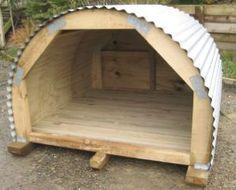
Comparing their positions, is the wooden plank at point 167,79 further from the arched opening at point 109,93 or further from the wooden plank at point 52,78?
the wooden plank at point 52,78

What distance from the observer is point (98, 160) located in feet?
12.5

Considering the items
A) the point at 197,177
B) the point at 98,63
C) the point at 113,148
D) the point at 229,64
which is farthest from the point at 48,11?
the point at 197,177

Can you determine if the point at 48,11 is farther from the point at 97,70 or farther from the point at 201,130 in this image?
the point at 201,130

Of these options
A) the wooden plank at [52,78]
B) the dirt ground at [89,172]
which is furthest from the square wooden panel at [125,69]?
the dirt ground at [89,172]

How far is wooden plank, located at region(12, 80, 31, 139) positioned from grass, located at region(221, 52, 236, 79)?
455 centimetres

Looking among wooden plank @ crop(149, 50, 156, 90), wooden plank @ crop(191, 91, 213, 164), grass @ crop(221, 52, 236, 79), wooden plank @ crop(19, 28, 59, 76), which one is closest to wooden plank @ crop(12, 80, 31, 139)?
wooden plank @ crop(19, 28, 59, 76)

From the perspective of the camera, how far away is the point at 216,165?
3.95m

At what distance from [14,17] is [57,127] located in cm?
809

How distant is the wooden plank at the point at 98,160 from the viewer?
3803 mm

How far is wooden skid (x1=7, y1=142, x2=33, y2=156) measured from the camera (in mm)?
4176

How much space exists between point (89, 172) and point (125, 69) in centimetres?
273

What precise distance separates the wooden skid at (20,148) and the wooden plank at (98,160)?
0.91 meters

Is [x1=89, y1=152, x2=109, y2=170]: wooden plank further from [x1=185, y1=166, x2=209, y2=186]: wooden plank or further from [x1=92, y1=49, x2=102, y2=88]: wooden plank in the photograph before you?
[x1=92, y1=49, x2=102, y2=88]: wooden plank

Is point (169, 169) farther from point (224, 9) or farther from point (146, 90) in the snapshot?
point (224, 9)
